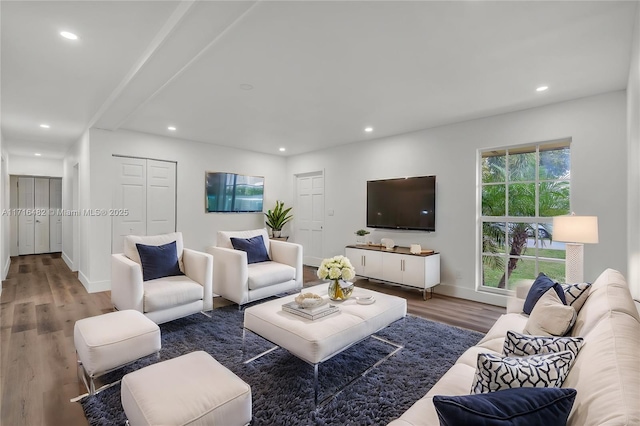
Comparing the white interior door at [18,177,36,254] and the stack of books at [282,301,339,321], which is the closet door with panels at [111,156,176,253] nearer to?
the stack of books at [282,301,339,321]

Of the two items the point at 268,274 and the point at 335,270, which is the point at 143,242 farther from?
the point at 335,270

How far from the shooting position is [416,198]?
4.56 m

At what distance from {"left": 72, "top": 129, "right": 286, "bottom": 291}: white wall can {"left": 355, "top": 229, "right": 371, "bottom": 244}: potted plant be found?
2160 mm

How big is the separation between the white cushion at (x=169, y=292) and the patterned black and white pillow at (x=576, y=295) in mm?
3064

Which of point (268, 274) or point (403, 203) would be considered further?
point (403, 203)

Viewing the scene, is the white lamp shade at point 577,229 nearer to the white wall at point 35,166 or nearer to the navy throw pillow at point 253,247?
the navy throw pillow at point 253,247

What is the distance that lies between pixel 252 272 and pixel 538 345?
9.88 feet

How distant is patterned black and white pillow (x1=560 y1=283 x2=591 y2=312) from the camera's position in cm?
177

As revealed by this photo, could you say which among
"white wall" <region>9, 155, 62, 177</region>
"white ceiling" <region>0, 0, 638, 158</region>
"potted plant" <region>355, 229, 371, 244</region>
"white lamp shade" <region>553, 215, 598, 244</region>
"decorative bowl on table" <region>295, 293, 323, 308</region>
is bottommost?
"decorative bowl on table" <region>295, 293, 323, 308</region>

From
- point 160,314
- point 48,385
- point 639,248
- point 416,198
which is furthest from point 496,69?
point 48,385

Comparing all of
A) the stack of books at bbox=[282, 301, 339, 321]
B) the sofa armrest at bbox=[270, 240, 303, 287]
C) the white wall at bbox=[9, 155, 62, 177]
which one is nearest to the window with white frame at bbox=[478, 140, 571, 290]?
the sofa armrest at bbox=[270, 240, 303, 287]

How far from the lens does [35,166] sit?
7164 mm

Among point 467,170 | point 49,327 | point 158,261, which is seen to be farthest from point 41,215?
point 467,170

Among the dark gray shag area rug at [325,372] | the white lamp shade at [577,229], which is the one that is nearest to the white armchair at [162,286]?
the dark gray shag area rug at [325,372]
